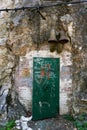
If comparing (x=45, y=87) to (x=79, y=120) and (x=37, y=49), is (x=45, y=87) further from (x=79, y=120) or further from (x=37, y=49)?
(x=79, y=120)

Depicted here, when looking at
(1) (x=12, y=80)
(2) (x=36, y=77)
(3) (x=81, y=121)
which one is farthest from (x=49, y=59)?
(3) (x=81, y=121)

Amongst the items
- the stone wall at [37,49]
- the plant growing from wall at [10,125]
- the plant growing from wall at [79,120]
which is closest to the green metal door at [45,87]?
the stone wall at [37,49]

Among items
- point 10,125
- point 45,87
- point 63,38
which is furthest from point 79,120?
point 63,38

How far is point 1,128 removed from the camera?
721cm

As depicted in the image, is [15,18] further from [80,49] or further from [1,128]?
[1,128]

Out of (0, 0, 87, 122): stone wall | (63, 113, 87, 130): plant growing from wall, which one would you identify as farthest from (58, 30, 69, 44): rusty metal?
(63, 113, 87, 130): plant growing from wall

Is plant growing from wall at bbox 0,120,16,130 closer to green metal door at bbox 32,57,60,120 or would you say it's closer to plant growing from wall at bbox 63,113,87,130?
green metal door at bbox 32,57,60,120

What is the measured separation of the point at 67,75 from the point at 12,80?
1306 millimetres

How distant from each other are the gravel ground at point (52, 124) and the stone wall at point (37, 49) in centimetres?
35

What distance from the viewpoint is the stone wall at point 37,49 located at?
25.6ft

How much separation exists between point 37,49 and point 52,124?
1.77 meters

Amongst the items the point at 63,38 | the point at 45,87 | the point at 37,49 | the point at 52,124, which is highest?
the point at 63,38

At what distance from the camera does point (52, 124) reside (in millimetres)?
7480

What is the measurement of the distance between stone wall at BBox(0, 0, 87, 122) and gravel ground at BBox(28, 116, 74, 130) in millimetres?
353
